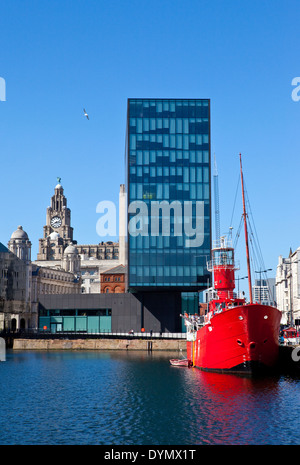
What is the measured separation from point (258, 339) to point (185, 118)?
229 feet

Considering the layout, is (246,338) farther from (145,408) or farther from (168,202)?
(168,202)

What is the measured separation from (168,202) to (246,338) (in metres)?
58.8

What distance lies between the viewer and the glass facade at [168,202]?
117000 mm

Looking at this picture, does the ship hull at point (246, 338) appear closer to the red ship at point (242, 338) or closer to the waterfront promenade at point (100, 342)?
the red ship at point (242, 338)

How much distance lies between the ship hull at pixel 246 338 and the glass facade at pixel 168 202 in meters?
50.3

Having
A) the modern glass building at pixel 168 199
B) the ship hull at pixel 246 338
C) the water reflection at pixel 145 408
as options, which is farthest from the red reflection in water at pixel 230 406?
the modern glass building at pixel 168 199

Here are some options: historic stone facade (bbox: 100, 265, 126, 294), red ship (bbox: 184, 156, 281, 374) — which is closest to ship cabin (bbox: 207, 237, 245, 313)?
red ship (bbox: 184, 156, 281, 374)

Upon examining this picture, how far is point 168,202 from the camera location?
116750 mm

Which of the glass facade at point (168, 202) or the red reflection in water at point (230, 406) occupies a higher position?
the glass facade at point (168, 202)

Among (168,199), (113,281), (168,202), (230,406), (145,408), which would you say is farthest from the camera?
(113,281)

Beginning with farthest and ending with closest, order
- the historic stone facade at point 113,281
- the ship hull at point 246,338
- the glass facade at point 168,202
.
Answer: the historic stone facade at point 113,281 < the glass facade at point 168,202 < the ship hull at point 246,338

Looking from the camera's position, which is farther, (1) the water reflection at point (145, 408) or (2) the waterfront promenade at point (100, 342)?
(2) the waterfront promenade at point (100, 342)

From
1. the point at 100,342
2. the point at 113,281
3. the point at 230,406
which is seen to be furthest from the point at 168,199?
the point at 230,406

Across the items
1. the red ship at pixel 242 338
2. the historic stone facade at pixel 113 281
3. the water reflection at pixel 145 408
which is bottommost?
the water reflection at pixel 145 408
